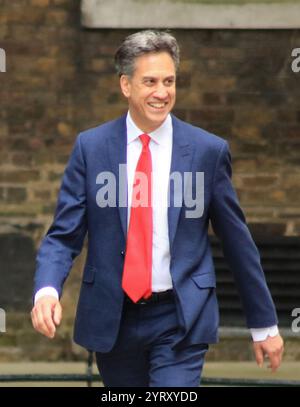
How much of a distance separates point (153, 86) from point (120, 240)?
580 mm

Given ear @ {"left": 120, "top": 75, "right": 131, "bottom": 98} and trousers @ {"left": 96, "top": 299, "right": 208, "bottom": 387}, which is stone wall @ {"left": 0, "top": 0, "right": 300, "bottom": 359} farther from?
trousers @ {"left": 96, "top": 299, "right": 208, "bottom": 387}

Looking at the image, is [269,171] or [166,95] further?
[269,171]

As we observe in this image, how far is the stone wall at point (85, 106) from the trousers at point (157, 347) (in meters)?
3.95

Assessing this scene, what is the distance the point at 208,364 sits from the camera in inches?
369

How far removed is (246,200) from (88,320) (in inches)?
159

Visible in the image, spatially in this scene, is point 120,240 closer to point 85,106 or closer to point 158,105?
point 158,105

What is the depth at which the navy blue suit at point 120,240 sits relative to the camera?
527 centimetres

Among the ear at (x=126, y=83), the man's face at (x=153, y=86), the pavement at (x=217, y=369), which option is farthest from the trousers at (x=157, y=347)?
the pavement at (x=217, y=369)

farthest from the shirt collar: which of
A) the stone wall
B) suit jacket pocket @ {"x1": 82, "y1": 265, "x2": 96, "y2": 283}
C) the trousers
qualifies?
the stone wall

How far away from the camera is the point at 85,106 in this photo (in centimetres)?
922

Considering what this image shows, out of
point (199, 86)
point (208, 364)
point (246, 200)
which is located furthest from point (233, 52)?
point (208, 364)

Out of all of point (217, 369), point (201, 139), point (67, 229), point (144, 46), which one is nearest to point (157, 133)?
point (201, 139)
